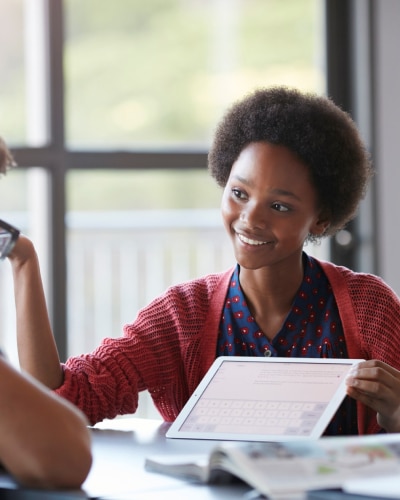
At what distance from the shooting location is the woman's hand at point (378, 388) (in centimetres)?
184

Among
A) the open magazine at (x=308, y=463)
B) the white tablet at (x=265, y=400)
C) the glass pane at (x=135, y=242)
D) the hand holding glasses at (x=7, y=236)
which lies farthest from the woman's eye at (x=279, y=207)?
the glass pane at (x=135, y=242)

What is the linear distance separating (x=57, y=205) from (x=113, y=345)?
5.82 ft

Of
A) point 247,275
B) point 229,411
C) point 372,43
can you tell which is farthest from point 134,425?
point 372,43

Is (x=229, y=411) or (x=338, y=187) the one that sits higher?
(x=338, y=187)

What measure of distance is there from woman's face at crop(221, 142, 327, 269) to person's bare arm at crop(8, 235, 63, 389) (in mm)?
420

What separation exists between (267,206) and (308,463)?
0.86 metres

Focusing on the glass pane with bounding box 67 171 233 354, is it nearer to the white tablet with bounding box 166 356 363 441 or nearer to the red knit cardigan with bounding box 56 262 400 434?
the red knit cardigan with bounding box 56 262 400 434

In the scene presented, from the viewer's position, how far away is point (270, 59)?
445 centimetres

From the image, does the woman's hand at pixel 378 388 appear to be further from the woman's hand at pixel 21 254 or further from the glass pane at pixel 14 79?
the glass pane at pixel 14 79

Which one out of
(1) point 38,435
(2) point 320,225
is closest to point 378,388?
(2) point 320,225

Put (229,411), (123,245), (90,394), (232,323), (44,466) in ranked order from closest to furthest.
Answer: (44,466) → (229,411) → (90,394) → (232,323) → (123,245)

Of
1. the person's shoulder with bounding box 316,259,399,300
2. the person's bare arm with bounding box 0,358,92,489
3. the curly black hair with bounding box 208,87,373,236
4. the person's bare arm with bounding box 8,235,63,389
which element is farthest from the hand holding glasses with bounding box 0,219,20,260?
the person's shoulder with bounding box 316,259,399,300

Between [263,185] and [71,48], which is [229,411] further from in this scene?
[71,48]

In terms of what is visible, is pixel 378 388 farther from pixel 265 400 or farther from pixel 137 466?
pixel 137 466
